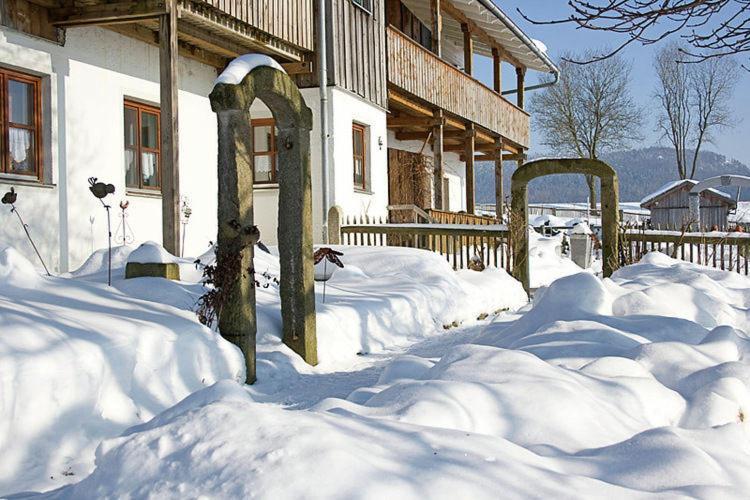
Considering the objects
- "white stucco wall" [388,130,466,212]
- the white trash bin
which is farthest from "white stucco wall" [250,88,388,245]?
"white stucco wall" [388,130,466,212]

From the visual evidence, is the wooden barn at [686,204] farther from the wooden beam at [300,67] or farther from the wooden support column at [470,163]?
the wooden beam at [300,67]

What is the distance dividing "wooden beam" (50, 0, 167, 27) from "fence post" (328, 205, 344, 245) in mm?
4921

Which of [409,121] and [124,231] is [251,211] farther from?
[409,121]

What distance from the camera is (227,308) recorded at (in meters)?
5.22

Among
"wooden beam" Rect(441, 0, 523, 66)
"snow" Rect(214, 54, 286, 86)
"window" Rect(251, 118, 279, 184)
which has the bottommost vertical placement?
"snow" Rect(214, 54, 286, 86)

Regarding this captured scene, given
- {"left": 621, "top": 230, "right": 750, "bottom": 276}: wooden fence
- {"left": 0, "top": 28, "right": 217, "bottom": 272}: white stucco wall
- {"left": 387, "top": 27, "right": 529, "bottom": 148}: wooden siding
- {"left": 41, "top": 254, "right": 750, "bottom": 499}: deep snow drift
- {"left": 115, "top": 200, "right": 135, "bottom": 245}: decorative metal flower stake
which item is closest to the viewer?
{"left": 41, "top": 254, "right": 750, "bottom": 499}: deep snow drift

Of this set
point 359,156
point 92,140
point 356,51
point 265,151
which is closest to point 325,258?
point 92,140

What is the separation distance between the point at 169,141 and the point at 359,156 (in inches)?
285

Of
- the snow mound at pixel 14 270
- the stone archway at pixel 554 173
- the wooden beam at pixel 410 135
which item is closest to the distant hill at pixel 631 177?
the wooden beam at pixel 410 135

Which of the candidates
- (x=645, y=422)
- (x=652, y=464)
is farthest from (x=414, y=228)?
(x=652, y=464)

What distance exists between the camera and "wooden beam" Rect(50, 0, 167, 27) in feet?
31.2

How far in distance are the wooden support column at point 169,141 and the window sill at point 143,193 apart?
2187mm

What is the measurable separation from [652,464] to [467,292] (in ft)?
24.1

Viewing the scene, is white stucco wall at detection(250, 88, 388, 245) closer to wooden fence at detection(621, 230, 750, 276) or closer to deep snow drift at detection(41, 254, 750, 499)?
wooden fence at detection(621, 230, 750, 276)
